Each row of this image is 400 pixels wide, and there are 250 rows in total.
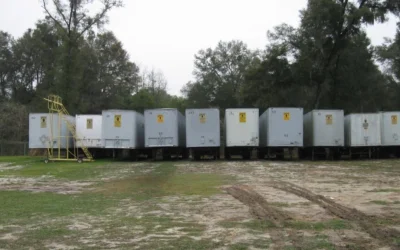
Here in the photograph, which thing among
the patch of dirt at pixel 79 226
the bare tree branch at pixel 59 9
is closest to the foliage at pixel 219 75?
the bare tree branch at pixel 59 9

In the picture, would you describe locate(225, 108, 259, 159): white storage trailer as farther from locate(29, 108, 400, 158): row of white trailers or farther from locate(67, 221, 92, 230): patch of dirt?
locate(67, 221, 92, 230): patch of dirt

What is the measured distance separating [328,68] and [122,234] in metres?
39.5

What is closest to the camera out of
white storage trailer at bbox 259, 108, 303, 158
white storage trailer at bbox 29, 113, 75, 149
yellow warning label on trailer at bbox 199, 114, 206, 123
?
white storage trailer at bbox 259, 108, 303, 158

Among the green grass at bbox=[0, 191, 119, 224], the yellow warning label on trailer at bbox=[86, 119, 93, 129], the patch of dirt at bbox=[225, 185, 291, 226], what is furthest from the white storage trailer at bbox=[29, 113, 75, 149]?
the patch of dirt at bbox=[225, 185, 291, 226]

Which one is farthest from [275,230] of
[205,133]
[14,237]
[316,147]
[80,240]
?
[316,147]

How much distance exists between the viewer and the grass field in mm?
7281

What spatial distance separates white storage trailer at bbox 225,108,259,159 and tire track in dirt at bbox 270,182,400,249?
50.4ft

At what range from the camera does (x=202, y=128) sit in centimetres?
2938

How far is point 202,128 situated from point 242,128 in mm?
2615

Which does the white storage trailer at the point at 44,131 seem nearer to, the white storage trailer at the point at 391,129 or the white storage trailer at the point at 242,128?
the white storage trailer at the point at 242,128

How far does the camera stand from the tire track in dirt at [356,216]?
7393mm

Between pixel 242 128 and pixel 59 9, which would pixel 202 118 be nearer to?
pixel 242 128

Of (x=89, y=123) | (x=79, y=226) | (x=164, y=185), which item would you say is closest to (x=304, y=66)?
(x=89, y=123)

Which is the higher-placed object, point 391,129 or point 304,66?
point 304,66
